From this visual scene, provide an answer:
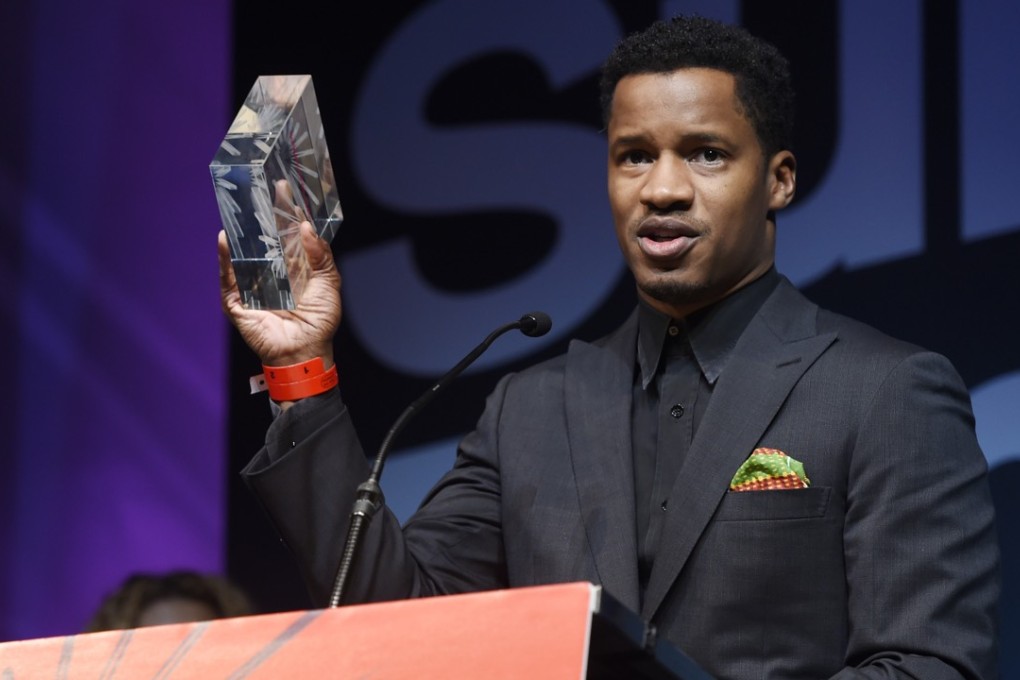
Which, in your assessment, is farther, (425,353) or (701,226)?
(425,353)

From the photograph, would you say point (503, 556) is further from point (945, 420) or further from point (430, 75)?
point (430, 75)

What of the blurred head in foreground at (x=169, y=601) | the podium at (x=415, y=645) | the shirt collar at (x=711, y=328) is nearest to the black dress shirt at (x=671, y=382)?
the shirt collar at (x=711, y=328)

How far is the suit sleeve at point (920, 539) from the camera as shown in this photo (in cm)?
179

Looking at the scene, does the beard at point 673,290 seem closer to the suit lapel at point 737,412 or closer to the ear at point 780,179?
the suit lapel at point 737,412

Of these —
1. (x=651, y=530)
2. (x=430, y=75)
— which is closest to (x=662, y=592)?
(x=651, y=530)

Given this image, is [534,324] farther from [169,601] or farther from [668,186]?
[169,601]

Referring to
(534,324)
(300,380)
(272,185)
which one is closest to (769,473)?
(534,324)

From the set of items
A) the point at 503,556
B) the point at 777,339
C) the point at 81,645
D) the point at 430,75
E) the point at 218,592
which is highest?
the point at 430,75

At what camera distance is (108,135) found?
3928 mm

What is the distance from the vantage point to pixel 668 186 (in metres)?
2.10

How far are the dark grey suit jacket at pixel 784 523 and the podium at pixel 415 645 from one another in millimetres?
476

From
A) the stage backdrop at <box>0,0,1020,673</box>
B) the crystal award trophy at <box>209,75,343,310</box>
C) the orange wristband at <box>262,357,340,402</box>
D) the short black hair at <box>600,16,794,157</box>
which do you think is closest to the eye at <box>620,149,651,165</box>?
the short black hair at <box>600,16,794,157</box>

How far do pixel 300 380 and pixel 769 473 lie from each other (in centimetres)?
61

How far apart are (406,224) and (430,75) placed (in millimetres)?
353
